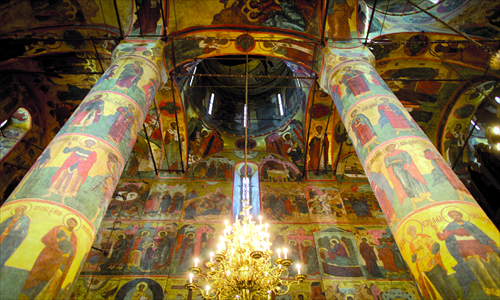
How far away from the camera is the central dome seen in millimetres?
12977

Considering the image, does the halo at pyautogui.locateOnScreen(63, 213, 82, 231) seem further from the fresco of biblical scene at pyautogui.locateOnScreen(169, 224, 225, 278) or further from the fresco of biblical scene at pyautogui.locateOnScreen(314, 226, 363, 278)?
the fresco of biblical scene at pyautogui.locateOnScreen(314, 226, 363, 278)

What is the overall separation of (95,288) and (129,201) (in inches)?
120

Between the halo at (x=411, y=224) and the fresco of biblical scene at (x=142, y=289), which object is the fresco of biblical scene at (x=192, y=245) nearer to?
the fresco of biblical scene at (x=142, y=289)

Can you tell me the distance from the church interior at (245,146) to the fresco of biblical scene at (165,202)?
5 centimetres

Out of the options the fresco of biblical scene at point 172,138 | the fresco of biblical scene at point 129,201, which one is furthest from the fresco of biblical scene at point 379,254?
the fresco of biblical scene at point 129,201

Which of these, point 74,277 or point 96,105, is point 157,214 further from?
point 74,277

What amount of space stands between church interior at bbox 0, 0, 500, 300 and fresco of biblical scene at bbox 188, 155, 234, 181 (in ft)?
0.31

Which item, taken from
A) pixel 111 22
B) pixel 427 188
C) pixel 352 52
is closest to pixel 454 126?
pixel 352 52

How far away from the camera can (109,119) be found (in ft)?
17.4

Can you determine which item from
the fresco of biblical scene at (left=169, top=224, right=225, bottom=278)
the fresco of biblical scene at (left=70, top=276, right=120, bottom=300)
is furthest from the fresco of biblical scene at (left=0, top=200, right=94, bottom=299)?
the fresco of biblical scene at (left=169, top=224, right=225, bottom=278)

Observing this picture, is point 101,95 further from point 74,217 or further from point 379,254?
point 379,254

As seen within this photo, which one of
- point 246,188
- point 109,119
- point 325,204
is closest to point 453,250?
point 109,119

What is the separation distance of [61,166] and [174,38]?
5043mm

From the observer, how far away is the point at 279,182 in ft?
37.8
